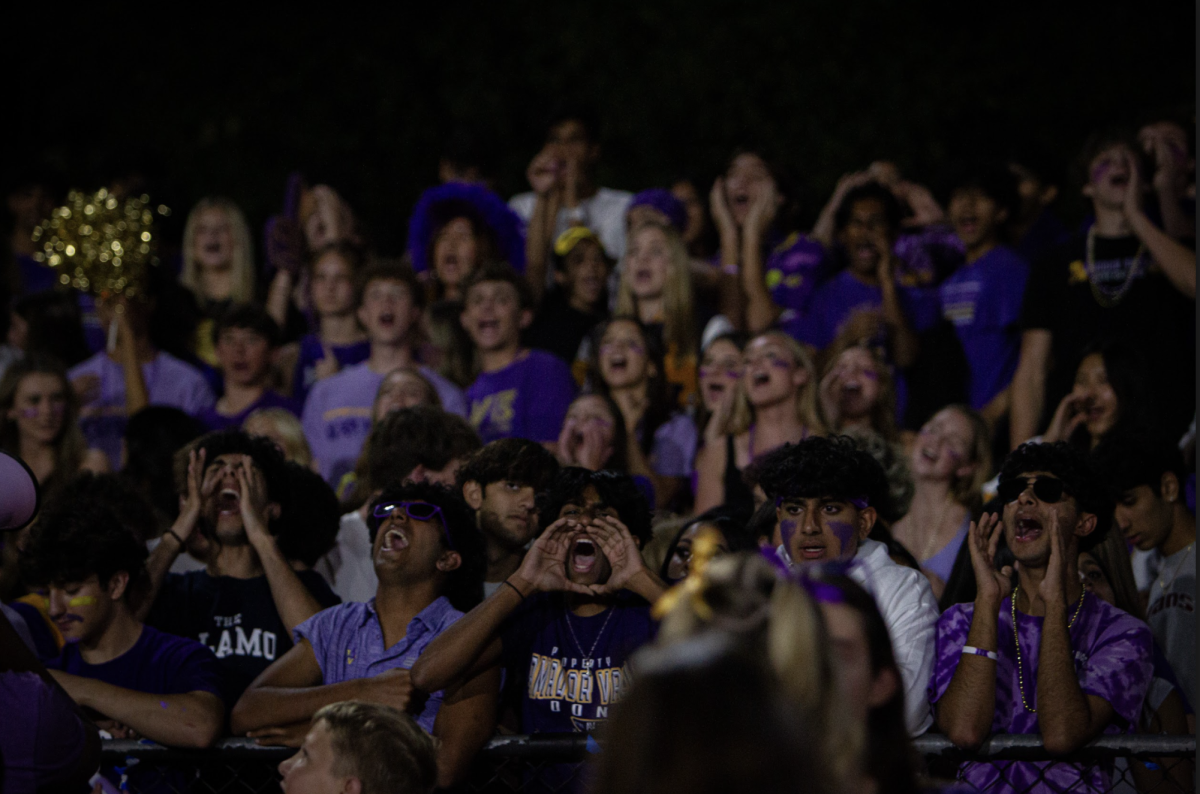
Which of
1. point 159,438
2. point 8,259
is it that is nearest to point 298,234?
point 8,259

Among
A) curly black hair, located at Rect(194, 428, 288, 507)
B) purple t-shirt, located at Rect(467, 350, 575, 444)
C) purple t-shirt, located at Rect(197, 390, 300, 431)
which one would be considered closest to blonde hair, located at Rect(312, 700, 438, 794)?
curly black hair, located at Rect(194, 428, 288, 507)

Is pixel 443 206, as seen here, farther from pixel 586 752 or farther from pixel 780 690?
pixel 780 690

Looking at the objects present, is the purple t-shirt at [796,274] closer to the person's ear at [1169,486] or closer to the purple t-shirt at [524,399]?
the purple t-shirt at [524,399]

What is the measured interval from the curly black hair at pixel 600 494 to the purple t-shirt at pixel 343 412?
2.51 meters

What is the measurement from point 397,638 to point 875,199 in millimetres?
4597

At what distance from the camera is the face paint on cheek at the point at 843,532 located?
14.5 feet

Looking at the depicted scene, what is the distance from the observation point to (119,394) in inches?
311

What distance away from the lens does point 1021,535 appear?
4.31 meters

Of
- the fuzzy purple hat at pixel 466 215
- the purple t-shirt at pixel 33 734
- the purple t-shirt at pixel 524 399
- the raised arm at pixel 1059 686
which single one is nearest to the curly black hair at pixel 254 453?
the purple t-shirt at pixel 524 399

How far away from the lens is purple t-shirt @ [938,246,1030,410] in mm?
7652

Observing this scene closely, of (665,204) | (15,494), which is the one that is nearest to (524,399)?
(665,204)

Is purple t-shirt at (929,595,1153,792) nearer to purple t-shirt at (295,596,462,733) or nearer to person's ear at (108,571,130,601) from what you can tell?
purple t-shirt at (295,596,462,733)

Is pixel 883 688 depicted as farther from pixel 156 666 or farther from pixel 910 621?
pixel 156 666

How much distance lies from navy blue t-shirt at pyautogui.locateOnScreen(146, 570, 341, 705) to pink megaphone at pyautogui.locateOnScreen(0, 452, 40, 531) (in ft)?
5.63
